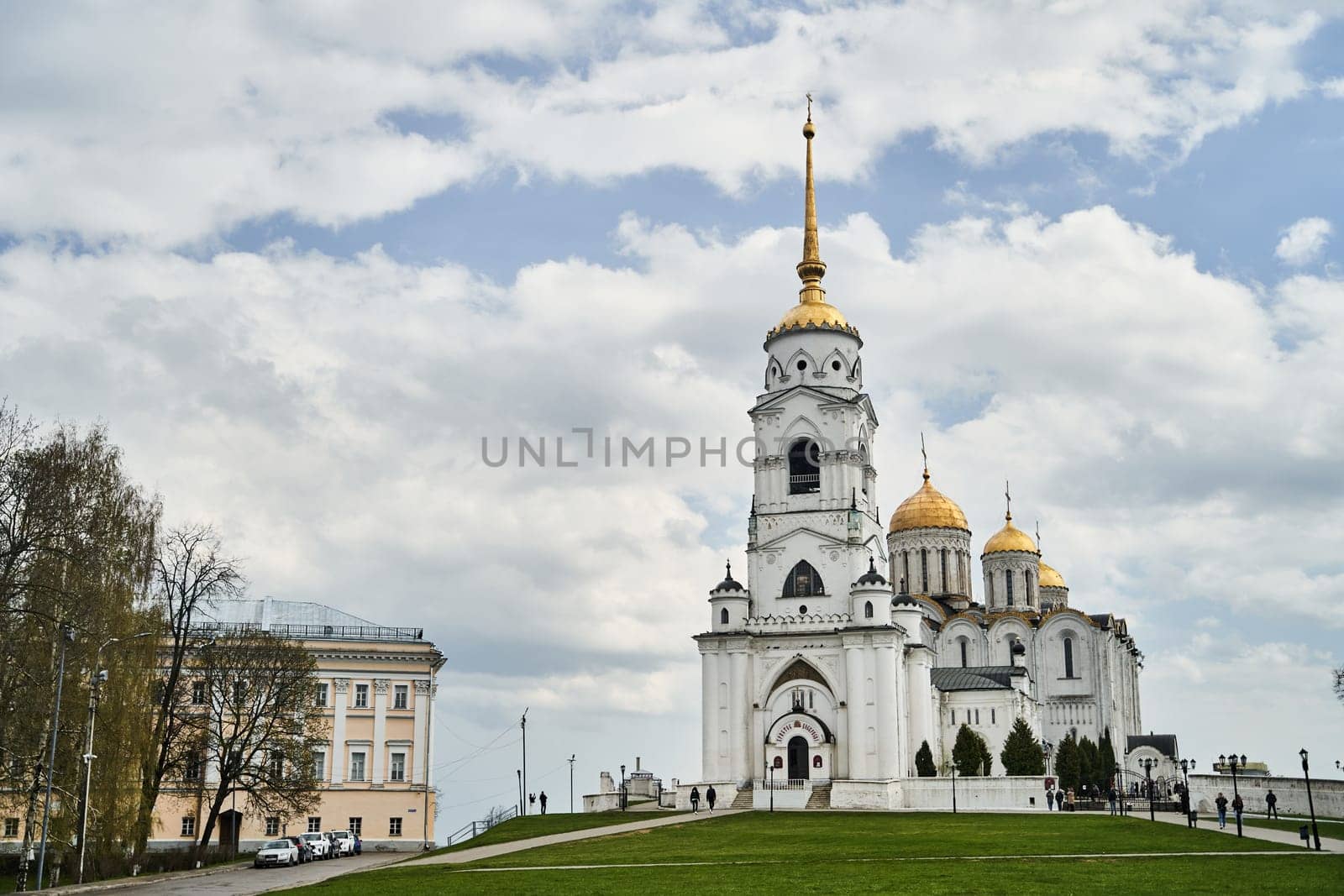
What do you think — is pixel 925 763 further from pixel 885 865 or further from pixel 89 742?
pixel 89 742

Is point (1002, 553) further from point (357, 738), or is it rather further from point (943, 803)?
point (357, 738)

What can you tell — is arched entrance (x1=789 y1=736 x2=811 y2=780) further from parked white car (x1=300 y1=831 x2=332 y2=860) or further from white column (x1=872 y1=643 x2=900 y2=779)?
parked white car (x1=300 y1=831 x2=332 y2=860)

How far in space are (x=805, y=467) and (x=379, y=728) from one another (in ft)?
82.0

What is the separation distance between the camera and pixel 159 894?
2958 cm

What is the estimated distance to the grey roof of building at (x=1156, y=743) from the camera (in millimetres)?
92250

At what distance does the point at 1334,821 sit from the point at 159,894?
39.1 meters

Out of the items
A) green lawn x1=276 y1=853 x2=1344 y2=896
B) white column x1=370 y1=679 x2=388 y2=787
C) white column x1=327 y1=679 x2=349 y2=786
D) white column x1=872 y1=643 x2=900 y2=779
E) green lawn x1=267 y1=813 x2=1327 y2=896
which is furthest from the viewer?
white column x1=872 y1=643 x2=900 y2=779

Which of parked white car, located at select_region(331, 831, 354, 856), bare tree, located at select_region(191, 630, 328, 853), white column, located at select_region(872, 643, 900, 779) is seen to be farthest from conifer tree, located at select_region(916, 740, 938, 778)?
bare tree, located at select_region(191, 630, 328, 853)

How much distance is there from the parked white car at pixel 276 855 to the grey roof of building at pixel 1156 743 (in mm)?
64607

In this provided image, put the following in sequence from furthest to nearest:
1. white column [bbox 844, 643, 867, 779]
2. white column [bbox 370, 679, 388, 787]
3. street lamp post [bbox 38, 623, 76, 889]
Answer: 1. white column [bbox 844, 643, 867, 779]
2. white column [bbox 370, 679, 388, 787]
3. street lamp post [bbox 38, 623, 76, 889]

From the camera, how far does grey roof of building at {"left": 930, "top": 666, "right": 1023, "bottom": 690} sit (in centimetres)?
7756

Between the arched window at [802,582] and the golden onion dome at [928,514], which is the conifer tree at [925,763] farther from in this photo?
the golden onion dome at [928,514]

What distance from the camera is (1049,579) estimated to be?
100 meters

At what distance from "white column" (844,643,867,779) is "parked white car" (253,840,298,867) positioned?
95.9ft
